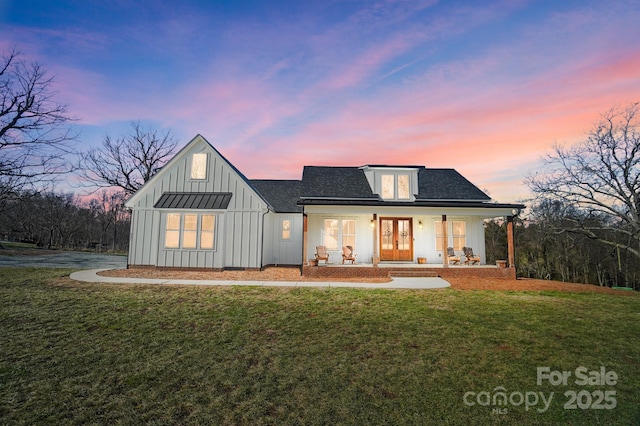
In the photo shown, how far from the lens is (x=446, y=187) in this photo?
1844cm

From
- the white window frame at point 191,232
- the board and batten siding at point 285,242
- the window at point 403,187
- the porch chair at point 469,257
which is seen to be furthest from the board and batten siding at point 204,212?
the porch chair at point 469,257

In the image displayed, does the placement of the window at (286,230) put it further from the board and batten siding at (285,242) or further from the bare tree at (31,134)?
the bare tree at (31,134)

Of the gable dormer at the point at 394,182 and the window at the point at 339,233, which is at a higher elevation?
the gable dormer at the point at 394,182

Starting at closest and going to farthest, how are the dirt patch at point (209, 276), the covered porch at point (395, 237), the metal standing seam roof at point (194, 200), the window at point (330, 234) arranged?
the dirt patch at point (209, 276), the metal standing seam roof at point (194, 200), the covered porch at point (395, 237), the window at point (330, 234)

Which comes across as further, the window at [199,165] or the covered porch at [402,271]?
the window at [199,165]

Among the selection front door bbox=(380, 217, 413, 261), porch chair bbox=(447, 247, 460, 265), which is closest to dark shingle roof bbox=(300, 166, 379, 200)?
front door bbox=(380, 217, 413, 261)

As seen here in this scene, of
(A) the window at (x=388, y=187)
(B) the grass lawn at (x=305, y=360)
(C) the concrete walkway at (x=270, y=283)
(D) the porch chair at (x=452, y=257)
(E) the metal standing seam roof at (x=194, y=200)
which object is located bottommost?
(B) the grass lawn at (x=305, y=360)

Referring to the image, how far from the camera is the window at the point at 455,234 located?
16.6m

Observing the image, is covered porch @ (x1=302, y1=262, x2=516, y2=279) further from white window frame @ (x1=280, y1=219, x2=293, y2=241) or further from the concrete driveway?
the concrete driveway

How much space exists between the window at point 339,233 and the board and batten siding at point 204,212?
374 cm

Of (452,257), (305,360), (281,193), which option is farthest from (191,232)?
(452,257)

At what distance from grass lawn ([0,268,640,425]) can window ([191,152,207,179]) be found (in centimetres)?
878

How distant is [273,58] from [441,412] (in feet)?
46.5

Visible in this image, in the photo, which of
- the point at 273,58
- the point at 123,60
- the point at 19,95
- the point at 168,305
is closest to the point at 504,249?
the point at 273,58
